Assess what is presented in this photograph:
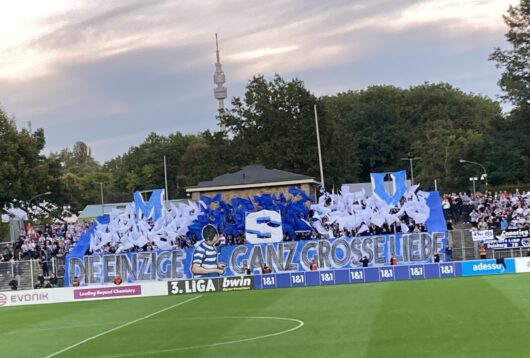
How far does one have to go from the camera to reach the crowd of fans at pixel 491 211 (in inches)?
1861

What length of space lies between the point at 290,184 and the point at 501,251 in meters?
16.4

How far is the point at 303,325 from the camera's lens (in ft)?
70.9

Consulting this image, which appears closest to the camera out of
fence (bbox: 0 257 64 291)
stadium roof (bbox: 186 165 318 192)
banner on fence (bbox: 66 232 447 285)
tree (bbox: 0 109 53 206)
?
banner on fence (bbox: 66 232 447 285)

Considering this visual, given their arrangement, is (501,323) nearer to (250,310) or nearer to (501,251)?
(250,310)

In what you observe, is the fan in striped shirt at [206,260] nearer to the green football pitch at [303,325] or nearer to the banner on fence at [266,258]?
the banner on fence at [266,258]

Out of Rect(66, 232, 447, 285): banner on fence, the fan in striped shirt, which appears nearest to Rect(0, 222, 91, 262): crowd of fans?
Rect(66, 232, 447, 285): banner on fence

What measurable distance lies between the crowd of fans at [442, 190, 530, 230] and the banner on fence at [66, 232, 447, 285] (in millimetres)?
4493

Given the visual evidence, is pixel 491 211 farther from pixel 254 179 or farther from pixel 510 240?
pixel 254 179

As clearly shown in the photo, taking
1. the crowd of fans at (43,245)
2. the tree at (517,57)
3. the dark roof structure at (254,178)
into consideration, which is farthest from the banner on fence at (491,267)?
the tree at (517,57)

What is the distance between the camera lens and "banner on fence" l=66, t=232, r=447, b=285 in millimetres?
46000

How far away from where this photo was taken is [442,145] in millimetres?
114250

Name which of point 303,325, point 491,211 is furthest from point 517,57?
point 303,325

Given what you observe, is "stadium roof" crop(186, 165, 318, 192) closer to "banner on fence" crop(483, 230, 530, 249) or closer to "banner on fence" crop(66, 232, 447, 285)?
"banner on fence" crop(66, 232, 447, 285)

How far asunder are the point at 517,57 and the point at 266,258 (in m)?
52.2
